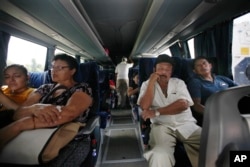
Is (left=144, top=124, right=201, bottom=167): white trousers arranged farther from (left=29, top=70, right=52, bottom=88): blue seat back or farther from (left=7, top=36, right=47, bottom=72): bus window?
(left=7, top=36, right=47, bottom=72): bus window

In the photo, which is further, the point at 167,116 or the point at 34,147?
the point at 167,116

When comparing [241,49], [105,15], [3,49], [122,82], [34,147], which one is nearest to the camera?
[34,147]

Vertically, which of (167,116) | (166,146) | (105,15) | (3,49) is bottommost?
(166,146)

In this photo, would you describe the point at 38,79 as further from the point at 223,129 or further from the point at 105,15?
the point at 105,15

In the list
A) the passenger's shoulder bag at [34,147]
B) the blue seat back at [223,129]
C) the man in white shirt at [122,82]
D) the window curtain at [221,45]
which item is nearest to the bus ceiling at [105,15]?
the window curtain at [221,45]

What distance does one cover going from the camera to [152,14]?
3.13 meters

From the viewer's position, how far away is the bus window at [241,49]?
8.97 feet

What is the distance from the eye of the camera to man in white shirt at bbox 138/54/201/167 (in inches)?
61.2

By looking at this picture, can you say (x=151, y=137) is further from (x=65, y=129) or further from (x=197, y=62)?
(x=197, y=62)

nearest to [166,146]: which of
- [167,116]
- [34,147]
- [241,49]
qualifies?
[167,116]

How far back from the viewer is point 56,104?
175cm

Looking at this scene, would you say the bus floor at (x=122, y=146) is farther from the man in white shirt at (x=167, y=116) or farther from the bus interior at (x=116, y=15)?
the man in white shirt at (x=167, y=116)

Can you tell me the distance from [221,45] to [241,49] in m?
0.29

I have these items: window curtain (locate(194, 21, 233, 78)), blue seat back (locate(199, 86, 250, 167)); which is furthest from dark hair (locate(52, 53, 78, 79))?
window curtain (locate(194, 21, 233, 78))
